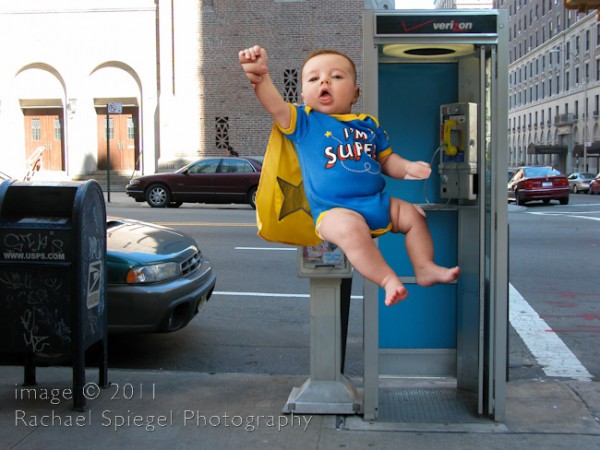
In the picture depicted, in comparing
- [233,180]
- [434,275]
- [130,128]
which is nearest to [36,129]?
[130,128]

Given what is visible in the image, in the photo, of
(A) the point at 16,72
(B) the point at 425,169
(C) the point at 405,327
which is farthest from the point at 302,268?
(A) the point at 16,72

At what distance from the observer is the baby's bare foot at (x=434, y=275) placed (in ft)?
10.1

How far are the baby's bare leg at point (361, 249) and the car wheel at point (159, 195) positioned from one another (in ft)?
61.7

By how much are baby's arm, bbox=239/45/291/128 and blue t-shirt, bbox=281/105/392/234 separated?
0.14 feet

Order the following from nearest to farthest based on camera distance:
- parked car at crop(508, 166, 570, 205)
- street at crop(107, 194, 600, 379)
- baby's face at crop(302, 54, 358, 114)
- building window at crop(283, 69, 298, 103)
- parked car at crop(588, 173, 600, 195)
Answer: baby's face at crop(302, 54, 358, 114) < street at crop(107, 194, 600, 379) < parked car at crop(508, 166, 570, 205) < building window at crop(283, 69, 298, 103) < parked car at crop(588, 173, 600, 195)

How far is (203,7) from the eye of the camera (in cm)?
3081

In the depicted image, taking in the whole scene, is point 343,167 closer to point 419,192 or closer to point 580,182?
point 419,192

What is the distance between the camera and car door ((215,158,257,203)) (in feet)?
68.9

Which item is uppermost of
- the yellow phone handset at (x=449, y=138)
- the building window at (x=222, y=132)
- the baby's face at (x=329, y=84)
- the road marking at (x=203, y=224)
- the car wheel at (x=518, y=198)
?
A: the building window at (x=222, y=132)

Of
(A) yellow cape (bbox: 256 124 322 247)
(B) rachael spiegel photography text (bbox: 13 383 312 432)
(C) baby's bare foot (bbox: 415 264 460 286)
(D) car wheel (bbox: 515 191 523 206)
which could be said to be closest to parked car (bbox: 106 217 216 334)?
(B) rachael spiegel photography text (bbox: 13 383 312 432)

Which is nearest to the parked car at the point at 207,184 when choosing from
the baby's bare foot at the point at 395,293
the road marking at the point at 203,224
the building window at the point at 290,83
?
the road marking at the point at 203,224

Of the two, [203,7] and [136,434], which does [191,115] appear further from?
[136,434]

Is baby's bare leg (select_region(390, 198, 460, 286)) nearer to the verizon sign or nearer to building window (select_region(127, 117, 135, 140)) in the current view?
the verizon sign

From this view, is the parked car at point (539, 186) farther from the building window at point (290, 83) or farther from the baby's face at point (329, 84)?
the baby's face at point (329, 84)
